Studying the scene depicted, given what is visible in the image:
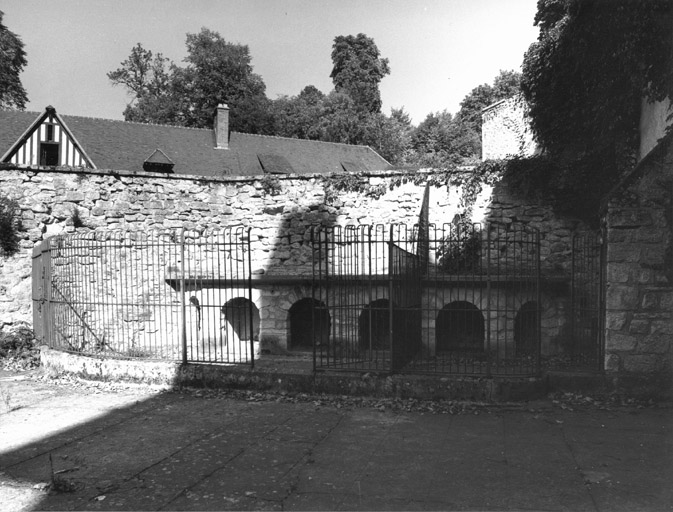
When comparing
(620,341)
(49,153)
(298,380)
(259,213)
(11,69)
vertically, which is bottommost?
(298,380)

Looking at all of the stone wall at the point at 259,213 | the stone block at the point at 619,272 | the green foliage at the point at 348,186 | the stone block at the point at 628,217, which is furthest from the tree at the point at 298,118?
the stone block at the point at 619,272

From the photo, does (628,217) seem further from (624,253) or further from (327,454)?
(327,454)

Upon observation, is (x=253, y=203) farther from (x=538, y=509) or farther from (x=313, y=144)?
(x=313, y=144)

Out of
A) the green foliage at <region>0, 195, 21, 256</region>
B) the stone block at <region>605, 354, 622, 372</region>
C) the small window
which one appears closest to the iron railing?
the stone block at <region>605, 354, 622, 372</region>

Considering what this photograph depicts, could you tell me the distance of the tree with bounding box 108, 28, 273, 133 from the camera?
3831 cm

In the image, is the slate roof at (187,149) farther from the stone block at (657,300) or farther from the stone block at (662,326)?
the stone block at (662,326)

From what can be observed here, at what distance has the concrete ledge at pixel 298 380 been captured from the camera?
653 cm

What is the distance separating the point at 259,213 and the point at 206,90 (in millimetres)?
28570

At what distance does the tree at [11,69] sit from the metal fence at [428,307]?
24392 millimetres

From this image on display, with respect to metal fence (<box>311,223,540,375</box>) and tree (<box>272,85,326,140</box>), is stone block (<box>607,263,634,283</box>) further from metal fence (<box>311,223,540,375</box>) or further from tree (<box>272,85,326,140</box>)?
tree (<box>272,85,326,140</box>)

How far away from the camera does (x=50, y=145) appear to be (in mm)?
21562

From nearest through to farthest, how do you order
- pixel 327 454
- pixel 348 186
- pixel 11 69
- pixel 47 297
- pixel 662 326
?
pixel 327 454
pixel 662 326
pixel 47 297
pixel 348 186
pixel 11 69

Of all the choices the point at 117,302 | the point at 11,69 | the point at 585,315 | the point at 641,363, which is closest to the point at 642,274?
the point at 641,363

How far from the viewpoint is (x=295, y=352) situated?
10945 millimetres
